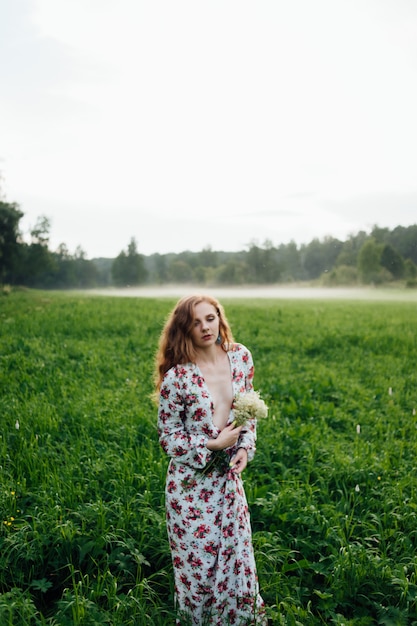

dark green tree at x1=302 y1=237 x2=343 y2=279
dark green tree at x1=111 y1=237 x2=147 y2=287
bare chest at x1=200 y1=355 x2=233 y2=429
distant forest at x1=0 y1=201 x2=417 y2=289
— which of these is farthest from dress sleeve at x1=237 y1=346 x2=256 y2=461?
dark green tree at x1=111 y1=237 x2=147 y2=287

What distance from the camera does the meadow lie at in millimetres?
2893

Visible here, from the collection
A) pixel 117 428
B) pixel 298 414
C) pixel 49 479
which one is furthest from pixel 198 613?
pixel 298 414

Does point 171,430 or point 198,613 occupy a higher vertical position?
point 171,430

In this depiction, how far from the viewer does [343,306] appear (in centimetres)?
1770

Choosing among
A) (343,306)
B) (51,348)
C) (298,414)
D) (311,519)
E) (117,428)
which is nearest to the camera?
(311,519)

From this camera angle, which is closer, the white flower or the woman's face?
the white flower

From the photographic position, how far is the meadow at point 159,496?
289 centimetres

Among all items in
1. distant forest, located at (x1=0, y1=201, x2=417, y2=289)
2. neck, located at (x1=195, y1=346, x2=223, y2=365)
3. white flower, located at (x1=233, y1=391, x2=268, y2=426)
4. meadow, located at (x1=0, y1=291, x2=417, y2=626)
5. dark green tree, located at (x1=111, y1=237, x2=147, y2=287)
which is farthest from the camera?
dark green tree, located at (x1=111, y1=237, x2=147, y2=287)

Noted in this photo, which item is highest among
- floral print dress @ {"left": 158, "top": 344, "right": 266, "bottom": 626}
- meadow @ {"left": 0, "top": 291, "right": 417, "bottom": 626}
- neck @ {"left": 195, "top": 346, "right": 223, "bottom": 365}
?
neck @ {"left": 195, "top": 346, "right": 223, "bottom": 365}

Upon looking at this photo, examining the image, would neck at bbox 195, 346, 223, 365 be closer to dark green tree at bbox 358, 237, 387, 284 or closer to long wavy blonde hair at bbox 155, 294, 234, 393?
long wavy blonde hair at bbox 155, 294, 234, 393

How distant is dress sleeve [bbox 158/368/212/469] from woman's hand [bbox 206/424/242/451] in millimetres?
32

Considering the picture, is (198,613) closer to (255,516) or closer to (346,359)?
(255,516)

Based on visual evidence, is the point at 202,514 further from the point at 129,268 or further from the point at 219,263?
the point at 129,268

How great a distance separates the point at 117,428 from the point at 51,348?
4.31 meters
